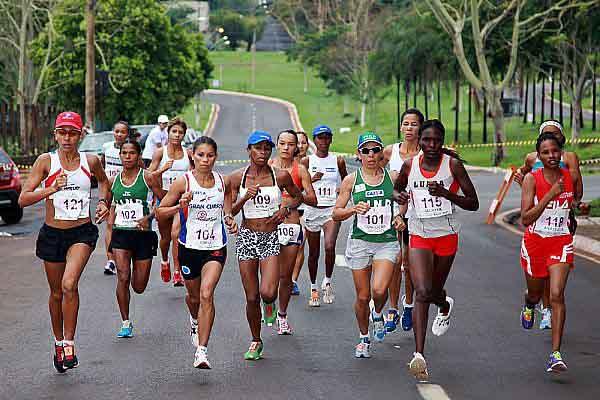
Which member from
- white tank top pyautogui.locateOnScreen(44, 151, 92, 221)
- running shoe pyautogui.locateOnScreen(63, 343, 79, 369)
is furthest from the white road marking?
white tank top pyautogui.locateOnScreen(44, 151, 92, 221)

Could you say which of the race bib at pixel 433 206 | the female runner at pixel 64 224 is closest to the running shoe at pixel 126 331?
the female runner at pixel 64 224

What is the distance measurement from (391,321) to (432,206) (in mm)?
1740

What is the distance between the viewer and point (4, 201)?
20.6 m

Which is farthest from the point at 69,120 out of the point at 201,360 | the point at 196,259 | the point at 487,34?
the point at 487,34

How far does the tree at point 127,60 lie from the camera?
49.9 metres

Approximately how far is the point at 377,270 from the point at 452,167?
106 cm

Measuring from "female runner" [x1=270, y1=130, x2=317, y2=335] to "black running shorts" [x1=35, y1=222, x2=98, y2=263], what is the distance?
199 centimetres

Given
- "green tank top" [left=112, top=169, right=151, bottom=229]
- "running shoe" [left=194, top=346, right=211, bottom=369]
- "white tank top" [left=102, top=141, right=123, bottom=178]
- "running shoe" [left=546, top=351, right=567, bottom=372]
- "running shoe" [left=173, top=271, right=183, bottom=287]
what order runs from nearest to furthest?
1. "running shoe" [left=194, top=346, right=211, bottom=369]
2. "running shoe" [left=546, top=351, right=567, bottom=372]
3. "green tank top" [left=112, top=169, right=151, bottom=229]
4. "running shoe" [left=173, top=271, right=183, bottom=287]
5. "white tank top" [left=102, top=141, right=123, bottom=178]

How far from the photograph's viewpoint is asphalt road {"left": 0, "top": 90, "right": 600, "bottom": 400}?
810 centimetres

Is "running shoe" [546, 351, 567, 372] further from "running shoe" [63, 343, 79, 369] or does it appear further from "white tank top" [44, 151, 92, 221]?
"white tank top" [44, 151, 92, 221]

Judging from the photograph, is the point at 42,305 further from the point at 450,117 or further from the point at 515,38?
the point at 450,117

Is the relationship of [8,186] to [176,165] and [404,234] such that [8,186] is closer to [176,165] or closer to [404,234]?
[176,165]

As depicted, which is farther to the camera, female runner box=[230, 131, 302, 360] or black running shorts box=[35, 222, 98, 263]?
female runner box=[230, 131, 302, 360]

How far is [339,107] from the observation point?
9525 centimetres
